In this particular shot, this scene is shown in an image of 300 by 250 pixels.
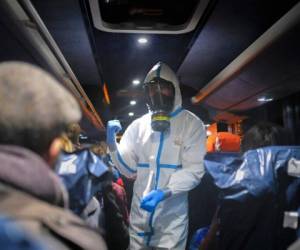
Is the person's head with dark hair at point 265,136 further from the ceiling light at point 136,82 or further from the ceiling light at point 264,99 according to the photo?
the ceiling light at point 136,82

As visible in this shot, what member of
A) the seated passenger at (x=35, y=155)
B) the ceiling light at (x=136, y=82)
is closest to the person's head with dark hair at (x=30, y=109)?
the seated passenger at (x=35, y=155)

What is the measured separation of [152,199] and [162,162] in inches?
13.1

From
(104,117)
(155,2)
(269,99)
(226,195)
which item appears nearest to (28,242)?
(226,195)

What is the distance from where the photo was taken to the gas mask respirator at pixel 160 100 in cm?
256

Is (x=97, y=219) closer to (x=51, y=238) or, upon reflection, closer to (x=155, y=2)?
(x=51, y=238)

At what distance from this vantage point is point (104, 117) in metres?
9.29

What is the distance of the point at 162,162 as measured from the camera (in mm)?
2533

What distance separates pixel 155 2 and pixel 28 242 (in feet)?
10.1

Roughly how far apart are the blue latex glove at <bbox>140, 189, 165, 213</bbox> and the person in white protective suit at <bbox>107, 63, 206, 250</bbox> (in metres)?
0.06

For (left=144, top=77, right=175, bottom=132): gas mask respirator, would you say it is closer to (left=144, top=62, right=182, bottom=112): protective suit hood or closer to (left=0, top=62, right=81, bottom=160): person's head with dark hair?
(left=144, top=62, right=182, bottom=112): protective suit hood

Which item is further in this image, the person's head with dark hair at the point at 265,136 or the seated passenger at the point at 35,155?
the person's head with dark hair at the point at 265,136

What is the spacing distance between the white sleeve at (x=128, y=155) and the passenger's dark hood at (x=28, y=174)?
5.90 ft

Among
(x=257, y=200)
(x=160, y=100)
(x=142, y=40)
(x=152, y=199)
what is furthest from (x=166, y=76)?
(x=142, y=40)

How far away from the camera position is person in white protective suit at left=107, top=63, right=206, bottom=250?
8.14ft
